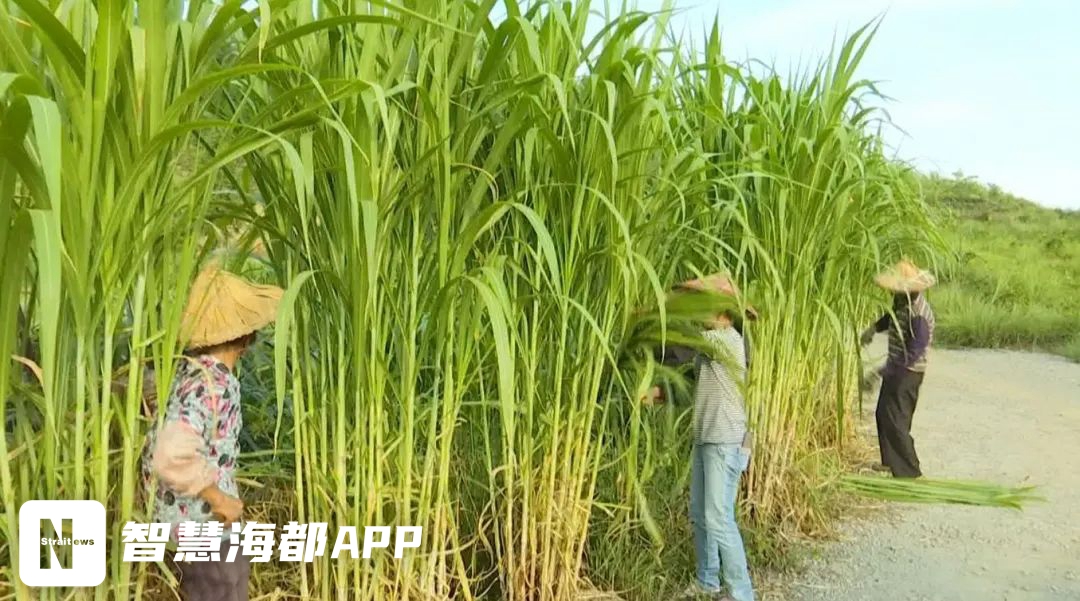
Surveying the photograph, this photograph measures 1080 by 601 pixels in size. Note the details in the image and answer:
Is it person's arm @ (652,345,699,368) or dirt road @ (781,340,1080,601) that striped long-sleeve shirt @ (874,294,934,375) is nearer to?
dirt road @ (781,340,1080,601)

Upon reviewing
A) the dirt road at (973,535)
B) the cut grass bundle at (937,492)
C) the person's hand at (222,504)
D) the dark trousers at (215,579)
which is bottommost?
the dirt road at (973,535)

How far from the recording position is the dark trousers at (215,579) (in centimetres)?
156

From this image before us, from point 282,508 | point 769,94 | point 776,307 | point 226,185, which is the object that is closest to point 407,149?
point 226,185

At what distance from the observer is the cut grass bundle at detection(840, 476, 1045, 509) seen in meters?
3.67

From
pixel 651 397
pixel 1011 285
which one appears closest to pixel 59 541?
pixel 651 397

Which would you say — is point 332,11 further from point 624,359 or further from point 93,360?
point 624,359

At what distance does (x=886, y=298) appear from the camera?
14.4ft

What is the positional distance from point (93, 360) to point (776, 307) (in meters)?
2.17

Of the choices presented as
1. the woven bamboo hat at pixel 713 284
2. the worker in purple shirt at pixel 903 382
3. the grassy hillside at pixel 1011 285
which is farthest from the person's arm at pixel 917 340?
the woven bamboo hat at pixel 713 284

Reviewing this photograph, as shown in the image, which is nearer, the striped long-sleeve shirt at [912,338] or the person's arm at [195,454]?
the person's arm at [195,454]

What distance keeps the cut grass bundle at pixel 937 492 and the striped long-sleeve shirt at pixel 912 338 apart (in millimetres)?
567

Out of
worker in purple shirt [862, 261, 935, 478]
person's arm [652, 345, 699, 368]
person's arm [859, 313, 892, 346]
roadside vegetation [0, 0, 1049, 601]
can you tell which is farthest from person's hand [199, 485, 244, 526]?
person's arm [859, 313, 892, 346]

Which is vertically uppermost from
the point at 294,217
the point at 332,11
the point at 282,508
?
the point at 332,11

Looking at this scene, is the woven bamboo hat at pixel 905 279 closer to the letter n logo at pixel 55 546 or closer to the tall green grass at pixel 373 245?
the tall green grass at pixel 373 245
